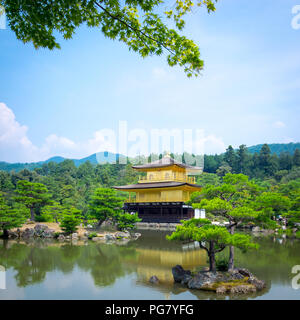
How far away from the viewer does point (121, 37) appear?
434 centimetres

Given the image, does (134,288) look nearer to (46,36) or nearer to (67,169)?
(46,36)

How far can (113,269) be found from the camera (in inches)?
394

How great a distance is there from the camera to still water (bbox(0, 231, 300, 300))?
7266 millimetres

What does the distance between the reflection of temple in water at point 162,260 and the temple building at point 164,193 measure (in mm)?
10006

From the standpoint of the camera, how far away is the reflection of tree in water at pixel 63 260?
29.5 ft

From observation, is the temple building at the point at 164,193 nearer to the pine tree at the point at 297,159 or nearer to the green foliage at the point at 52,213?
the green foliage at the point at 52,213

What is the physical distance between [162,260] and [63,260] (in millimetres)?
4042

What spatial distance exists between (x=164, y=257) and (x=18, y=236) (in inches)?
438

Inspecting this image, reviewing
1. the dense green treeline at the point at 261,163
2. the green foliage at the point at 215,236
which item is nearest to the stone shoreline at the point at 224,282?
the green foliage at the point at 215,236

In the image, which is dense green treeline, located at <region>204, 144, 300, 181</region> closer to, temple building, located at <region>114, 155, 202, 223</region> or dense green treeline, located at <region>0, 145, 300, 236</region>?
dense green treeline, located at <region>0, 145, 300, 236</region>

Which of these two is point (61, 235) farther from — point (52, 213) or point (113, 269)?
point (113, 269)

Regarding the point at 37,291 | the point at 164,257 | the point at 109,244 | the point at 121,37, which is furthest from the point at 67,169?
the point at 121,37

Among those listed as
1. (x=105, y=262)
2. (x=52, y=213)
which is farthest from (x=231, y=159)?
(x=105, y=262)

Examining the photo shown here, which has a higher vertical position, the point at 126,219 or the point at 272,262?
the point at 126,219
